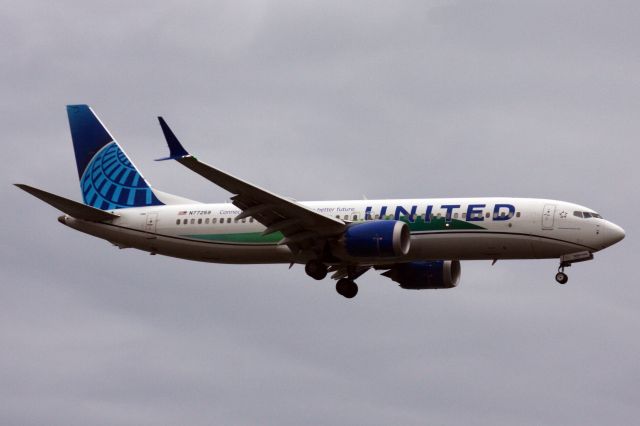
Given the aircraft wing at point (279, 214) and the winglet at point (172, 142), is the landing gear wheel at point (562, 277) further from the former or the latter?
the winglet at point (172, 142)

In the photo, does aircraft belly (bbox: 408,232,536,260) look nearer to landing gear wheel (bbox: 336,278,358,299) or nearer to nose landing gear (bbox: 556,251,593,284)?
nose landing gear (bbox: 556,251,593,284)

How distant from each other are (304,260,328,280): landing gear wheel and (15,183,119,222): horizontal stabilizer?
9.61 meters

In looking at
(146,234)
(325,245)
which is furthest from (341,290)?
(146,234)

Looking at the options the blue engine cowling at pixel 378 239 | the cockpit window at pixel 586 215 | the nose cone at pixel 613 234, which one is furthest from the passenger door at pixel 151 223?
the nose cone at pixel 613 234

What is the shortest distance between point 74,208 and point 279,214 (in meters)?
9.98

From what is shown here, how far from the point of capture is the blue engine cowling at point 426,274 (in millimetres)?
67188

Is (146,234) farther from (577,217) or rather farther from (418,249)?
(577,217)

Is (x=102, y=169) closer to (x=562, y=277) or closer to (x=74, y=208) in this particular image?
(x=74, y=208)

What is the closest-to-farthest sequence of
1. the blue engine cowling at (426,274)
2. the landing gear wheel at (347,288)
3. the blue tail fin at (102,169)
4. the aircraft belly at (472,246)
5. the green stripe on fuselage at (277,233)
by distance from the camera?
the aircraft belly at (472,246) < the green stripe on fuselage at (277,233) < the landing gear wheel at (347,288) < the blue engine cowling at (426,274) < the blue tail fin at (102,169)

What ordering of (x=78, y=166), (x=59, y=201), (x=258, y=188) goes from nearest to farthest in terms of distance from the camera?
(x=258, y=188), (x=59, y=201), (x=78, y=166)

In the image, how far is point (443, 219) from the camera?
61125 millimetres

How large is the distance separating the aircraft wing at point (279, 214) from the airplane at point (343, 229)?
1.6 inches

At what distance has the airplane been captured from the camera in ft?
199

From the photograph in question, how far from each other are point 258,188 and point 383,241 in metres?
5.49
